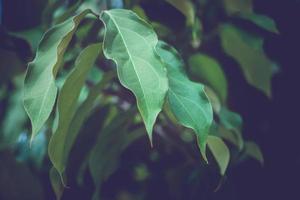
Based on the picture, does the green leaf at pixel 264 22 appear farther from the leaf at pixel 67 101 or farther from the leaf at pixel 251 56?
the leaf at pixel 67 101

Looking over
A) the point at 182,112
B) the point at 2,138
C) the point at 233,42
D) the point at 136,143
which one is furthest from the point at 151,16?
the point at 182,112

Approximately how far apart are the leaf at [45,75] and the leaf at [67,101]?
0.15 ft

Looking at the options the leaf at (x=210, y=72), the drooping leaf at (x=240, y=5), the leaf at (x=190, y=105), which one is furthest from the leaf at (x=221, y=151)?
the drooping leaf at (x=240, y=5)

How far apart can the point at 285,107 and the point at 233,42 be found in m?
0.34

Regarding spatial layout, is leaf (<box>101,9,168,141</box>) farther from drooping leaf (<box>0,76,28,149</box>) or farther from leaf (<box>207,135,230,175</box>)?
drooping leaf (<box>0,76,28,149</box>)

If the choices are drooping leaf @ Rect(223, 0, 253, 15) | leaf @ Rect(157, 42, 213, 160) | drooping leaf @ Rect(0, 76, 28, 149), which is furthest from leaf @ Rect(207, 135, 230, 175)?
drooping leaf @ Rect(0, 76, 28, 149)

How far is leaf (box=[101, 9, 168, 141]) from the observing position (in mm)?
662

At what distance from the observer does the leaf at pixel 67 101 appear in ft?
2.49

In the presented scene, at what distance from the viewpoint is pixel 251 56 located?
3.59ft

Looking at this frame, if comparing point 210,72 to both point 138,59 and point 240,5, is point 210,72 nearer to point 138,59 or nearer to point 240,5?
point 240,5

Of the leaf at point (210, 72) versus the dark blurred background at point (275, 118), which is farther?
the dark blurred background at point (275, 118)

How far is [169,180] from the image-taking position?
4.25 ft

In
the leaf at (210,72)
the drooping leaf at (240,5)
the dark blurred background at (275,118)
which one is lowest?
the dark blurred background at (275,118)

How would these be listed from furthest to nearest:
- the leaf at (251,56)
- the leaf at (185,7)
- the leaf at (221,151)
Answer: the leaf at (251,56) < the leaf at (185,7) < the leaf at (221,151)
